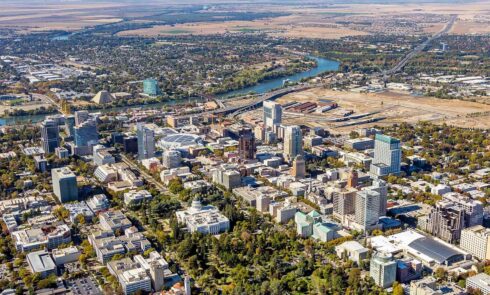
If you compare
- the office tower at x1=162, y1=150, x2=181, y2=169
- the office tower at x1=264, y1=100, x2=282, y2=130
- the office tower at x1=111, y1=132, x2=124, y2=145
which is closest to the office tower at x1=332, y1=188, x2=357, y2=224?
the office tower at x1=162, y1=150, x2=181, y2=169

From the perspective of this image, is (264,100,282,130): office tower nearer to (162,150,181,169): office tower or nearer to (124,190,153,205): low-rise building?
(162,150,181,169): office tower

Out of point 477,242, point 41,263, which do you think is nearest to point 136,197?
point 41,263

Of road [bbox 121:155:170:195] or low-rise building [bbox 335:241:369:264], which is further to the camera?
road [bbox 121:155:170:195]

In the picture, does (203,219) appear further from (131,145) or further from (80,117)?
(80,117)

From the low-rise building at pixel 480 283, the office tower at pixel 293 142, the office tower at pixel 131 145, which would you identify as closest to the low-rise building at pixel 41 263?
the office tower at pixel 131 145

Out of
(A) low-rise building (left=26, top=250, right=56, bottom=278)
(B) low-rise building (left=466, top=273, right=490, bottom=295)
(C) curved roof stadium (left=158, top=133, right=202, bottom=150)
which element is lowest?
(B) low-rise building (left=466, top=273, right=490, bottom=295)

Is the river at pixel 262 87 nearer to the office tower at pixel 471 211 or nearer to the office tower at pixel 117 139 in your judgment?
the office tower at pixel 117 139
